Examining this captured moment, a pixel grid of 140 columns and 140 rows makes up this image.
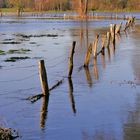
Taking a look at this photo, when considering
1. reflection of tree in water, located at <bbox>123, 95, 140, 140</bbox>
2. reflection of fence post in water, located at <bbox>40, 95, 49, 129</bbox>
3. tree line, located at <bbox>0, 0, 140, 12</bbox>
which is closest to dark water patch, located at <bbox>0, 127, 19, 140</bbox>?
reflection of fence post in water, located at <bbox>40, 95, 49, 129</bbox>

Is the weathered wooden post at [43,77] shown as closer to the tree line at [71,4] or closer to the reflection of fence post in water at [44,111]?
the reflection of fence post in water at [44,111]

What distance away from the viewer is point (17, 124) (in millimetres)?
14812

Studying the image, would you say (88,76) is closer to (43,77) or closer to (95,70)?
(95,70)

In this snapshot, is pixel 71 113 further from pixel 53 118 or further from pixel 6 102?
pixel 6 102

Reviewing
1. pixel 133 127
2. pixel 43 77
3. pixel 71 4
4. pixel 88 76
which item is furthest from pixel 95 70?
pixel 71 4

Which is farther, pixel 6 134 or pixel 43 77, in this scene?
pixel 43 77

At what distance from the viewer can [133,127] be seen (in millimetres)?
14312

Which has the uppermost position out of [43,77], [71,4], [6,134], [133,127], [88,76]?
[43,77]

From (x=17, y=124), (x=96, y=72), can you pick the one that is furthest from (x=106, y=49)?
(x=17, y=124)

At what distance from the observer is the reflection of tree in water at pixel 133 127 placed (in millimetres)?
13422

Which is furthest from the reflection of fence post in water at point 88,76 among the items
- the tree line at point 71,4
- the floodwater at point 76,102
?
the tree line at point 71,4

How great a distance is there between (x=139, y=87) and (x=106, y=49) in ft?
54.1

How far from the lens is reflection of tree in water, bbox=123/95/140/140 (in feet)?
44.0

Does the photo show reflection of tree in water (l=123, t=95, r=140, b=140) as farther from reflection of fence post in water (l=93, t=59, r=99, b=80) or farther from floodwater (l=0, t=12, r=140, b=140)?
reflection of fence post in water (l=93, t=59, r=99, b=80)
